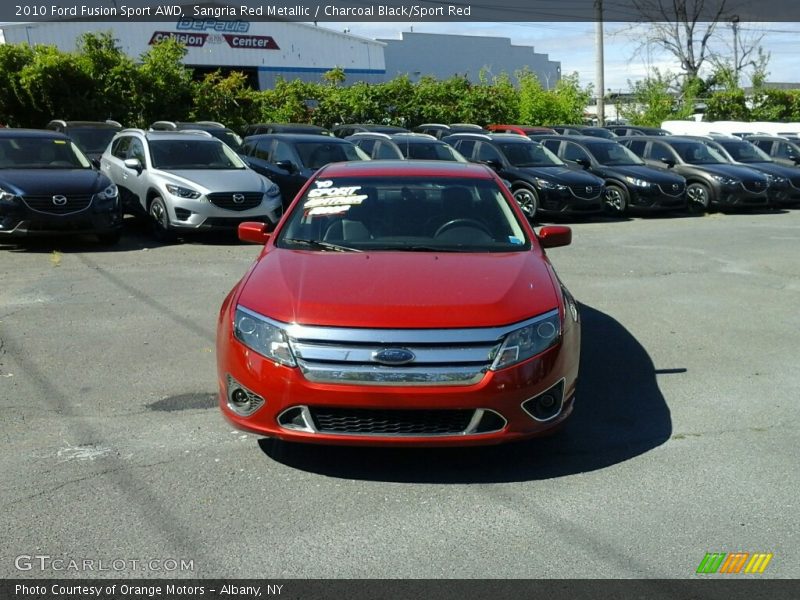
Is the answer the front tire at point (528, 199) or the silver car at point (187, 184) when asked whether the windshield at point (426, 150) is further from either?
the silver car at point (187, 184)

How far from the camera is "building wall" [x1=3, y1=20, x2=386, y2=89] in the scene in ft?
144

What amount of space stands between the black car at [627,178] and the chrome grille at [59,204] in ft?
34.4

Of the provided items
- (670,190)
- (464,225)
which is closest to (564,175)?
(670,190)

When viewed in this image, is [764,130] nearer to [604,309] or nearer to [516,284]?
[604,309]

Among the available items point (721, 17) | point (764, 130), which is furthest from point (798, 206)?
point (721, 17)

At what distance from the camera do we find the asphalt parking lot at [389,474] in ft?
12.5

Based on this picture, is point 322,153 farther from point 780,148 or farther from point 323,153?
point 780,148

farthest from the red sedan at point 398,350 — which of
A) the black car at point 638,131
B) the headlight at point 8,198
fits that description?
the black car at point 638,131

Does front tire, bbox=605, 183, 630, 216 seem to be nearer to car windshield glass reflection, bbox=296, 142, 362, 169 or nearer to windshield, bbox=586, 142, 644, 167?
windshield, bbox=586, 142, 644, 167

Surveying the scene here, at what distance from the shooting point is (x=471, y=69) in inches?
2485

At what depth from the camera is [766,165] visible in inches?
838

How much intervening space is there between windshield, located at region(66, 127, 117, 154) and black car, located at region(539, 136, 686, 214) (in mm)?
9676

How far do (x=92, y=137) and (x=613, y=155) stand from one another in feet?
36.1

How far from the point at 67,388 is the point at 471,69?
59995 millimetres
